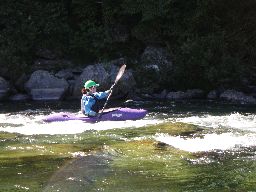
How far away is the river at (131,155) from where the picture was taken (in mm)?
5691

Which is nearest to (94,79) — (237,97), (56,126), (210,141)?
(237,97)

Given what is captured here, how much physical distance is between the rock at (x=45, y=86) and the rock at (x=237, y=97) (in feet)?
16.8

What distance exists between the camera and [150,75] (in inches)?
616

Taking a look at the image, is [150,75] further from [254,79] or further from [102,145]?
[102,145]

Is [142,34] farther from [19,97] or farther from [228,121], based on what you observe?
[228,121]

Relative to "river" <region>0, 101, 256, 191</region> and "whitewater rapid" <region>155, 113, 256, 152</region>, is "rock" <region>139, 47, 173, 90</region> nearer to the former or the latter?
"river" <region>0, 101, 256, 191</region>

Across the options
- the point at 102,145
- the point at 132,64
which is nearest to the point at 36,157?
the point at 102,145

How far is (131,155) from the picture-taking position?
23.1 ft

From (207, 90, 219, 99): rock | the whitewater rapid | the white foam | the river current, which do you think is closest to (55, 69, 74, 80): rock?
the river current

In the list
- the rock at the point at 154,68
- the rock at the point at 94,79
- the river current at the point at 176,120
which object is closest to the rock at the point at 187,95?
the rock at the point at 154,68

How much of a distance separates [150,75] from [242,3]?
4.02 metres

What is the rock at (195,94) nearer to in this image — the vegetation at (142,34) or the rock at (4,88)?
the vegetation at (142,34)

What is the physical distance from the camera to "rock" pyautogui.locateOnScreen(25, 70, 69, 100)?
1534 cm

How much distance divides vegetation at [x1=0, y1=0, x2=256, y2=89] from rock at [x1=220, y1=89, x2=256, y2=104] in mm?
336
